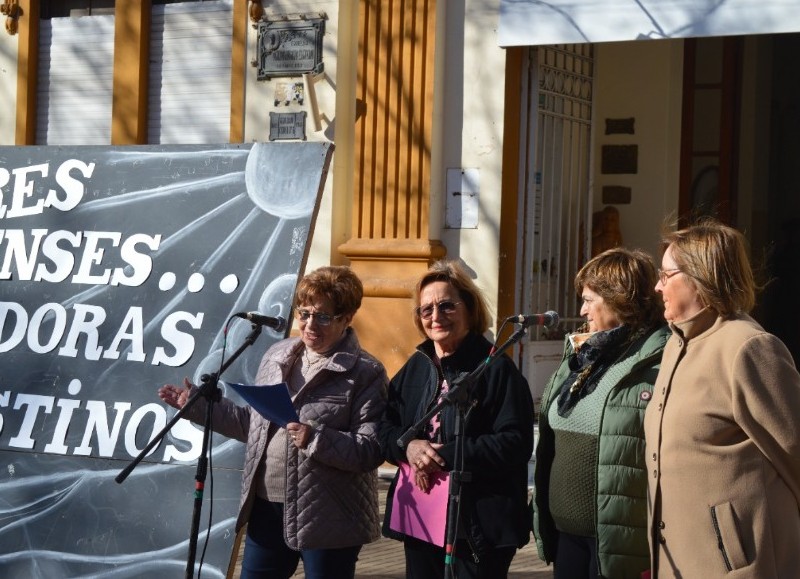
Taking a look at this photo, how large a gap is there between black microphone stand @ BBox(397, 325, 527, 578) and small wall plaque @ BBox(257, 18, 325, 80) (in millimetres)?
6486

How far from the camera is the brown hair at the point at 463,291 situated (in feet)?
15.8

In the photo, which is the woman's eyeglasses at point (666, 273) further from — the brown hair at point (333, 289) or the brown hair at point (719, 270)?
the brown hair at point (333, 289)

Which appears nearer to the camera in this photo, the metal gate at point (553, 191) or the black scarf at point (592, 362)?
the black scarf at point (592, 362)

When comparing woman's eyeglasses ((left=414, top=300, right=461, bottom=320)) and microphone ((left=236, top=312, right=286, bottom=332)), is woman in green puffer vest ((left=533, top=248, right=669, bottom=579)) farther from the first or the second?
microphone ((left=236, top=312, right=286, bottom=332))

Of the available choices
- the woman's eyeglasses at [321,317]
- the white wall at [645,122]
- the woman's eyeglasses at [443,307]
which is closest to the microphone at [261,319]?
the woman's eyeglasses at [321,317]

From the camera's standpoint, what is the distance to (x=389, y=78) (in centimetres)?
1030

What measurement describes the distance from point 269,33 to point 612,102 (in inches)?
122

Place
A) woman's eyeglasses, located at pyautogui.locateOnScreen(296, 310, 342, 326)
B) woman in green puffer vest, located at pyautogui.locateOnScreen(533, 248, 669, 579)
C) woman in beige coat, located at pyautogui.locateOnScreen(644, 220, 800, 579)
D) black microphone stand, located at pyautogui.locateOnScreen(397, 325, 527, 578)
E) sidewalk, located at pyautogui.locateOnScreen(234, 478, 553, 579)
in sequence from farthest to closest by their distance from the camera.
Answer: sidewalk, located at pyautogui.locateOnScreen(234, 478, 553, 579)
woman's eyeglasses, located at pyautogui.locateOnScreen(296, 310, 342, 326)
black microphone stand, located at pyautogui.locateOnScreen(397, 325, 527, 578)
woman in green puffer vest, located at pyautogui.locateOnScreen(533, 248, 669, 579)
woman in beige coat, located at pyautogui.locateOnScreen(644, 220, 800, 579)

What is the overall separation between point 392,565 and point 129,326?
244 centimetres

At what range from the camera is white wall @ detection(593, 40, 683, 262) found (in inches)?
464

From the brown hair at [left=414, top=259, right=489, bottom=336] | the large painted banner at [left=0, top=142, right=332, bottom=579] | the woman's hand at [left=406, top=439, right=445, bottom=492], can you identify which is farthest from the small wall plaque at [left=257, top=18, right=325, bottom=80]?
the woman's hand at [left=406, top=439, right=445, bottom=492]

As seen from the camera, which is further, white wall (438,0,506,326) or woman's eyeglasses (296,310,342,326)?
white wall (438,0,506,326)

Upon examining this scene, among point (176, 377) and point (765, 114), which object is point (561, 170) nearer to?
point (765, 114)

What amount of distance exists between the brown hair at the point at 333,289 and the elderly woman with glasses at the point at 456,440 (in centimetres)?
29
